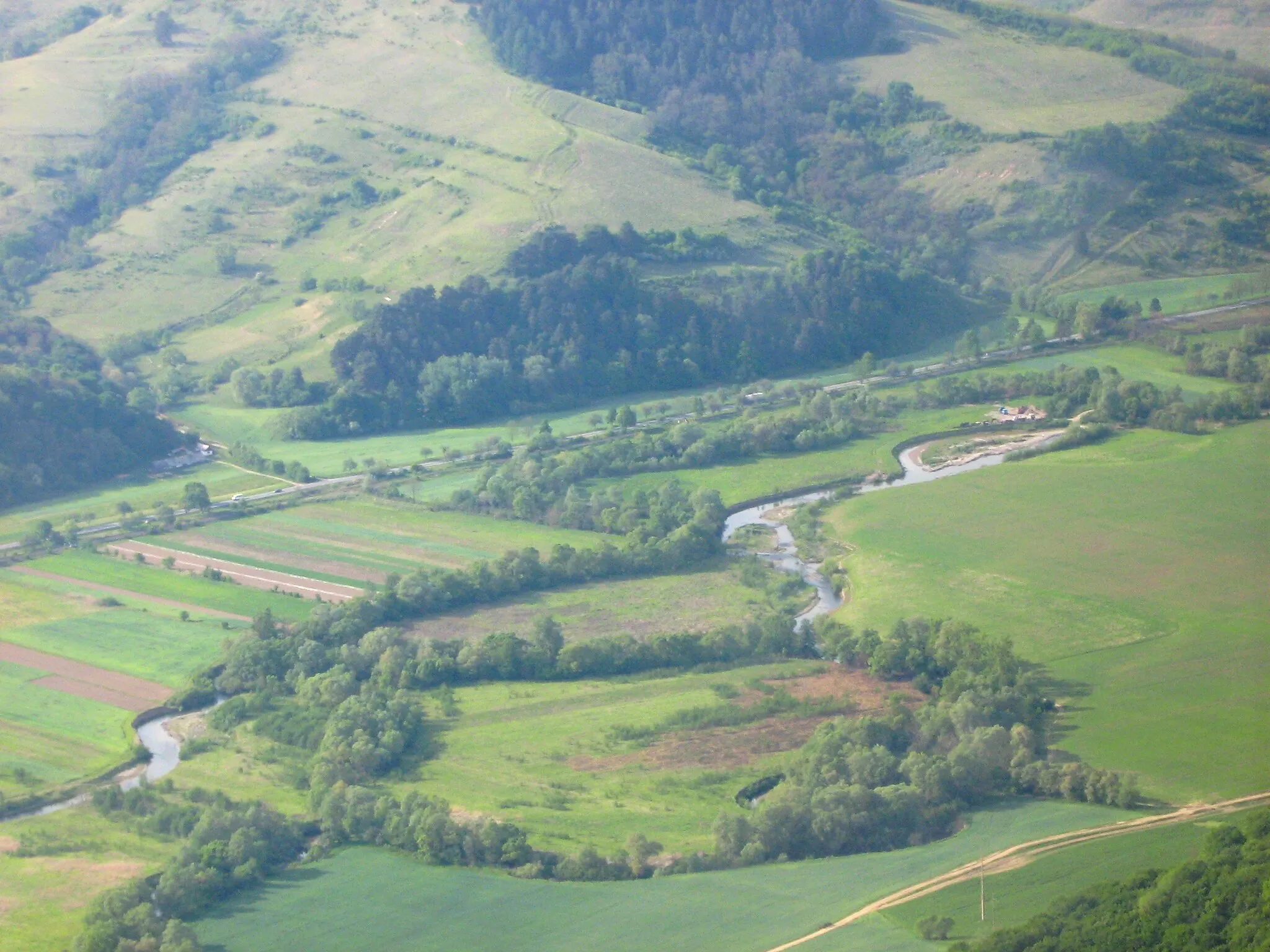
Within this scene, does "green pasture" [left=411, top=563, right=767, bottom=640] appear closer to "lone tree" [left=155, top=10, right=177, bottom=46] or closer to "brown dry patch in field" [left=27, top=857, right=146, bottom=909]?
"brown dry patch in field" [left=27, top=857, right=146, bottom=909]

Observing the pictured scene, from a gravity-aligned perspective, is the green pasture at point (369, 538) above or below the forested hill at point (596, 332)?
below

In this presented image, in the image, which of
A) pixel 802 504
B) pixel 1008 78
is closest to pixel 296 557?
pixel 802 504

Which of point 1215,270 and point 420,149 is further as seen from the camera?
point 420,149

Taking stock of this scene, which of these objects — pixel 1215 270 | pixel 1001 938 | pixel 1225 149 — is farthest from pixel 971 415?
pixel 1001 938

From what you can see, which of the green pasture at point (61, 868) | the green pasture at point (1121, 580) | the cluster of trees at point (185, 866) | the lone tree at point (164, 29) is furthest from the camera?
the lone tree at point (164, 29)

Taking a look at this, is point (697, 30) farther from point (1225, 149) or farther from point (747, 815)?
point (747, 815)

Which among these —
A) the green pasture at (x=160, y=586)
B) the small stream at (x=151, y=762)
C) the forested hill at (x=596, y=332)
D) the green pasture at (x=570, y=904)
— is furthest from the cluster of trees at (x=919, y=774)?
the forested hill at (x=596, y=332)

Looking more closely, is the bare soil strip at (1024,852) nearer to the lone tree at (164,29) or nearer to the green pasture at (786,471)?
the green pasture at (786,471)

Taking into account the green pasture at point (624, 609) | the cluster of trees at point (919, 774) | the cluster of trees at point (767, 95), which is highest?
the cluster of trees at point (767, 95)
